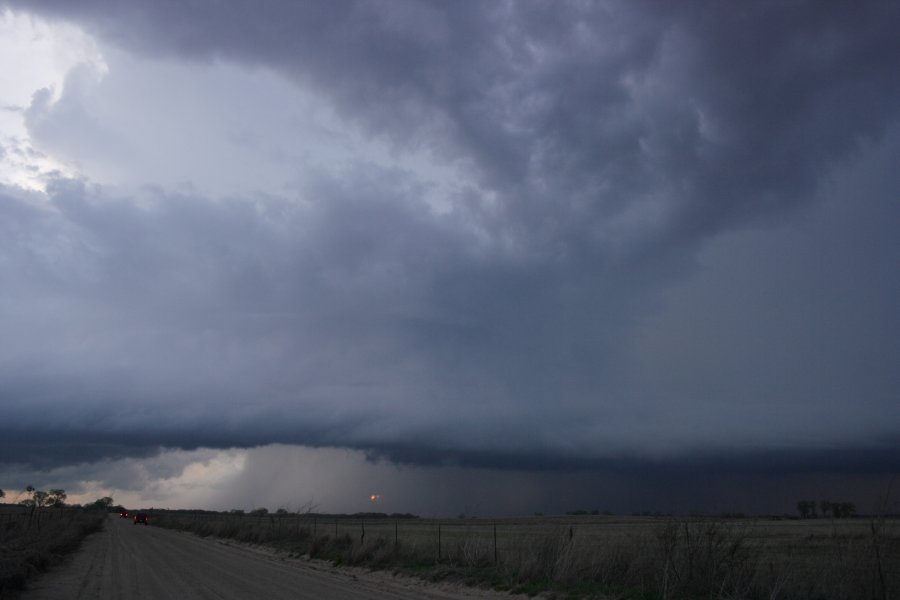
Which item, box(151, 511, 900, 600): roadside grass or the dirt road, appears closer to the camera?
box(151, 511, 900, 600): roadside grass

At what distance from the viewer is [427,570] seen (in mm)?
25797

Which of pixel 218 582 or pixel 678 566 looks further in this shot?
pixel 218 582

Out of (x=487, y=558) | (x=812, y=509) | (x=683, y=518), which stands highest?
(x=683, y=518)

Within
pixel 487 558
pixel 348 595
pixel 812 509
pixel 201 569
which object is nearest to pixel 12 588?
pixel 201 569

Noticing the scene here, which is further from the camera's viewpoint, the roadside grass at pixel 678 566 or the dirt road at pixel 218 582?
the dirt road at pixel 218 582

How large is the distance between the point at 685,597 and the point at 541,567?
6437mm

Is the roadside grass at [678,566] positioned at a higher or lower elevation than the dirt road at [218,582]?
higher

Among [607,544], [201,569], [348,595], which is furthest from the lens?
[201,569]

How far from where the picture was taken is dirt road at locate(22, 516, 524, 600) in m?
20.1

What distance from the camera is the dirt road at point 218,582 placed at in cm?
2008

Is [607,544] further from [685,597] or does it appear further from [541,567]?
[685,597]

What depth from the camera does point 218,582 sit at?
2312 cm

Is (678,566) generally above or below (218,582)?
above

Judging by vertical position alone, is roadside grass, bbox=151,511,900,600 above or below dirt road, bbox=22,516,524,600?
above
